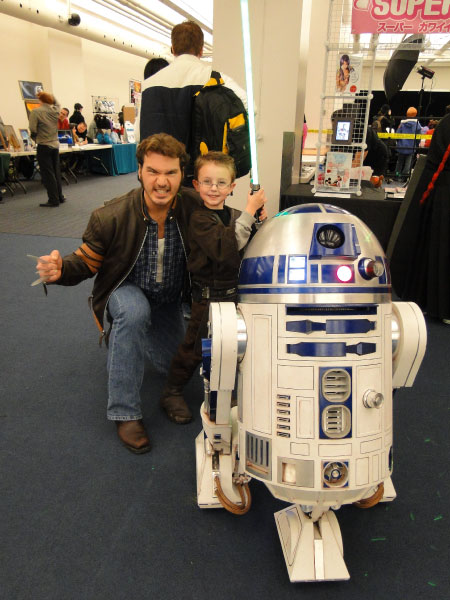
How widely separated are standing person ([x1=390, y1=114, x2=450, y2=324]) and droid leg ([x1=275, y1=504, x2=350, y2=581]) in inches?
80.5

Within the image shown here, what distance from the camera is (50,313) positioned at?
278 centimetres

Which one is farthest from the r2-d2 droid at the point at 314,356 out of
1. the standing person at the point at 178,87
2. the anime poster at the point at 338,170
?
the anime poster at the point at 338,170

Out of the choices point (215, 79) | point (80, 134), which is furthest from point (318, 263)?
point (80, 134)

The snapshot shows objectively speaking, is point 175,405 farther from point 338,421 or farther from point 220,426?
point 338,421

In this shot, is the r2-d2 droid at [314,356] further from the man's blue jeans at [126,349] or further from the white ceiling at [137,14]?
the white ceiling at [137,14]

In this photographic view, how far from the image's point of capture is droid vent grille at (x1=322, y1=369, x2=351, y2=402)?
36.4 inches

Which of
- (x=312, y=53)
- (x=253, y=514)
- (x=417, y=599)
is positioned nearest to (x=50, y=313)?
Result: (x=253, y=514)

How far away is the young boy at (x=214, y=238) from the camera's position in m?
1.39

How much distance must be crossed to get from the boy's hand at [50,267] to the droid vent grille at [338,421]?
0.95 m

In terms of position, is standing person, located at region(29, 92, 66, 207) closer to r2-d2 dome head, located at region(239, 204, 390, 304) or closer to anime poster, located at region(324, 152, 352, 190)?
anime poster, located at region(324, 152, 352, 190)

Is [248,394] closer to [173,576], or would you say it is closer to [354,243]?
[354,243]

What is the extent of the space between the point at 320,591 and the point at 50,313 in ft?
7.29

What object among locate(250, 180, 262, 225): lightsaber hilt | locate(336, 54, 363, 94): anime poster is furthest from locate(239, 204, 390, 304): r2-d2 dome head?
locate(336, 54, 363, 94): anime poster

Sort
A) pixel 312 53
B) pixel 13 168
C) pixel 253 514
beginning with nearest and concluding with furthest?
pixel 253 514 < pixel 312 53 < pixel 13 168
